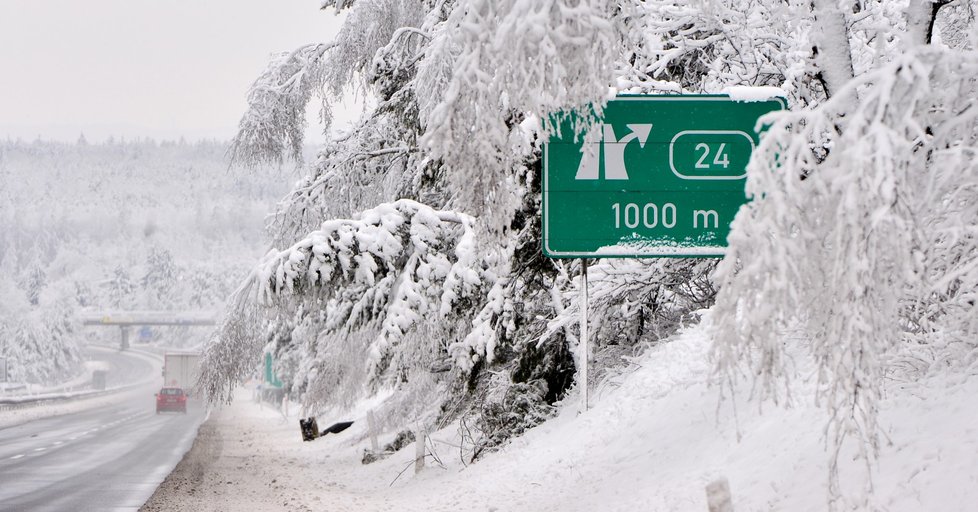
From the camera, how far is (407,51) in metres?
18.0

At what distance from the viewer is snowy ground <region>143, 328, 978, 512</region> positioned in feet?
22.2

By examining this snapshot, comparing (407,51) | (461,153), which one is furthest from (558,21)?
(407,51)

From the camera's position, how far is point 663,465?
9.46 meters

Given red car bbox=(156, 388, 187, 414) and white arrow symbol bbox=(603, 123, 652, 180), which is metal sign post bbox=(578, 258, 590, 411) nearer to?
white arrow symbol bbox=(603, 123, 652, 180)

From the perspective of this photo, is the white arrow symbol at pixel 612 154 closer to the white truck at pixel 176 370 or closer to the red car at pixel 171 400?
the red car at pixel 171 400

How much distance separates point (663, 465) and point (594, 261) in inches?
226

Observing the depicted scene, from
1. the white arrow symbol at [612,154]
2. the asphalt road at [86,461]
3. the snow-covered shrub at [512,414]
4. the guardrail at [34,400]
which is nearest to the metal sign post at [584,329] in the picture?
the white arrow symbol at [612,154]

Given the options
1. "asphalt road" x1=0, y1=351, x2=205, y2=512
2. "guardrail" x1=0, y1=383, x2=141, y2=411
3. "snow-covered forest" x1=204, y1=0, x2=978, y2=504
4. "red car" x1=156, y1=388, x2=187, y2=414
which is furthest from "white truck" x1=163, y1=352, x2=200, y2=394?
"snow-covered forest" x1=204, y1=0, x2=978, y2=504

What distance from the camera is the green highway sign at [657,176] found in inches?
426

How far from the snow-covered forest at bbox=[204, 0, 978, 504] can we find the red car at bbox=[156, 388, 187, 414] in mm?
44327

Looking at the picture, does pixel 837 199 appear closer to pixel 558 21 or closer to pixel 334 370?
pixel 558 21

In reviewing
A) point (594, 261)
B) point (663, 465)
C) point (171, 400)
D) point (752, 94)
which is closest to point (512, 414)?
point (594, 261)

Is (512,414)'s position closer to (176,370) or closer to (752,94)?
(752,94)

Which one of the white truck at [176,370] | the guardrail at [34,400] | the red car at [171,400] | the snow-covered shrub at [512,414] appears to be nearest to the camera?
the snow-covered shrub at [512,414]
